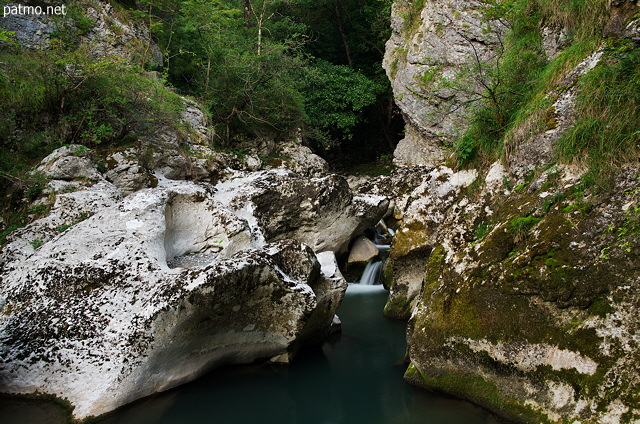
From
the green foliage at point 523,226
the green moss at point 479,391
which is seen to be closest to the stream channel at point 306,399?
the green moss at point 479,391

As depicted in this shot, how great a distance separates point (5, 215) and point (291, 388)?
6019mm

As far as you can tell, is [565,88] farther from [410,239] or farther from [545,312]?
[410,239]

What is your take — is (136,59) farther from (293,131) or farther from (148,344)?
(148,344)

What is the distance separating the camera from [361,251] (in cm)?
1198

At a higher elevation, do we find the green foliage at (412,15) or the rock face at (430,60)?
the green foliage at (412,15)

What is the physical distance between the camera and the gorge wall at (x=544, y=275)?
13.0 feet

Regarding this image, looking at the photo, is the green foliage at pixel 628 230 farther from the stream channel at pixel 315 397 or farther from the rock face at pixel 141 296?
the rock face at pixel 141 296

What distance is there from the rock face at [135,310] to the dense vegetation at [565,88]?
3.74 meters

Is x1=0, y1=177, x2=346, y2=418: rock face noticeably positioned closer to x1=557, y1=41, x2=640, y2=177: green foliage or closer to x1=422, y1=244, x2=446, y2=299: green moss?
x1=422, y1=244, x2=446, y2=299: green moss

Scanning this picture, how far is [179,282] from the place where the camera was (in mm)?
5176

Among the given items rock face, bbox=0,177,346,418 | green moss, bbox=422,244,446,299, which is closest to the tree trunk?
green moss, bbox=422,244,446,299

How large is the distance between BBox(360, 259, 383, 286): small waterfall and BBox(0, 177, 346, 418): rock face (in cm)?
452

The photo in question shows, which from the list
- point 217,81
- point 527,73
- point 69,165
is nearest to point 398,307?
point 527,73

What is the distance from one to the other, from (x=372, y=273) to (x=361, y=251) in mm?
862
